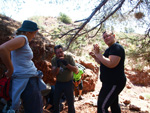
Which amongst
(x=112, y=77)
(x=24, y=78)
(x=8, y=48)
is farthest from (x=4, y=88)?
(x=112, y=77)

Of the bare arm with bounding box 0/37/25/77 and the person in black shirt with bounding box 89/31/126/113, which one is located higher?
the bare arm with bounding box 0/37/25/77

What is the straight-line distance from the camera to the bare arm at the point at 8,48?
1.19 metres

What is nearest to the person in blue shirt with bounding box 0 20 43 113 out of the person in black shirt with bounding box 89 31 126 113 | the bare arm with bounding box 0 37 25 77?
the bare arm with bounding box 0 37 25 77

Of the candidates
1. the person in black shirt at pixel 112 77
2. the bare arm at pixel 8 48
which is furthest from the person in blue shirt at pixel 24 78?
the person in black shirt at pixel 112 77

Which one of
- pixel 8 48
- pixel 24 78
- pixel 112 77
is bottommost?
pixel 112 77

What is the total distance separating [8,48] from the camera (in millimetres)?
1210

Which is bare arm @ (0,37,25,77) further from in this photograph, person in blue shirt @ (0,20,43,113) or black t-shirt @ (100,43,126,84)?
black t-shirt @ (100,43,126,84)

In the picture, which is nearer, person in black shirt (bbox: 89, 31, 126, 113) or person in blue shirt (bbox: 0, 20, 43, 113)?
person in blue shirt (bbox: 0, 20, 43, 113)

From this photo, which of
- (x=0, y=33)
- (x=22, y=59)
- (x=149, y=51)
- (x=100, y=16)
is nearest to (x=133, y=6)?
(x=100, y=16)

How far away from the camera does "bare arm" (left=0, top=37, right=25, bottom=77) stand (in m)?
1.19

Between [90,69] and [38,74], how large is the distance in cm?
526

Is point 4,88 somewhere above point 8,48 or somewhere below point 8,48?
below

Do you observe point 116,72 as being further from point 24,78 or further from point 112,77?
point 24,78

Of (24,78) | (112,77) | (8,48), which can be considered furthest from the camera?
(112,77)
